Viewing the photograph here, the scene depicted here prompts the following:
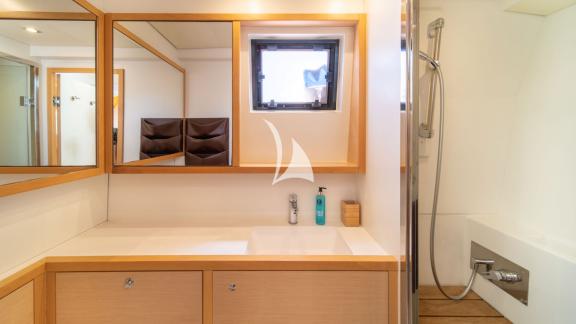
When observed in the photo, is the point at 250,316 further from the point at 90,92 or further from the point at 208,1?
the point at 208,1

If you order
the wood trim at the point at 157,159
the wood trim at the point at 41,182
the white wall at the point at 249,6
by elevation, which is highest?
the white wall at the point at 249,6

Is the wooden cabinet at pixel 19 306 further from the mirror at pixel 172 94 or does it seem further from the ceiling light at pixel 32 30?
the ceiling light at pixel 32 30

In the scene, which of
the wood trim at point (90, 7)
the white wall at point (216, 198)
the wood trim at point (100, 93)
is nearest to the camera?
the wood trim at point (90, 7)

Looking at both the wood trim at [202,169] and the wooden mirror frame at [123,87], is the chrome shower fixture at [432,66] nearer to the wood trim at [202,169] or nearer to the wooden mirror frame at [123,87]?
the wood trim at [202,169]

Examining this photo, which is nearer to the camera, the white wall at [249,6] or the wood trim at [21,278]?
the wood trim at [21,278]

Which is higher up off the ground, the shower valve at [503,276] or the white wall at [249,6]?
the white wall at [249,6]

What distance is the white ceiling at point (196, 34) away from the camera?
1688 mm

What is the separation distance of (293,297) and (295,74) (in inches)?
48.8

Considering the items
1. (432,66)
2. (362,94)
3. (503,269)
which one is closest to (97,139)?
(362,94)

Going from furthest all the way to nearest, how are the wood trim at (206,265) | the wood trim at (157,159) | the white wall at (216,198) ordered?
the white wall at (216,198) < the wood trim at (157,159) < the wood trim at (206,265)

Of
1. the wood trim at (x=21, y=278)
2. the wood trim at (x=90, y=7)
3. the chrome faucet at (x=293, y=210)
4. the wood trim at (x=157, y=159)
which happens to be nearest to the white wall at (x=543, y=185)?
the chrome faucet at (x=293, y=210)

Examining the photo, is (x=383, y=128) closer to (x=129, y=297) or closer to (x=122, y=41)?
(x=129, y=297)

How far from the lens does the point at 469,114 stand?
1111 millimetres

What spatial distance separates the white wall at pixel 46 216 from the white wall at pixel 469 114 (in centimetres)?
157
